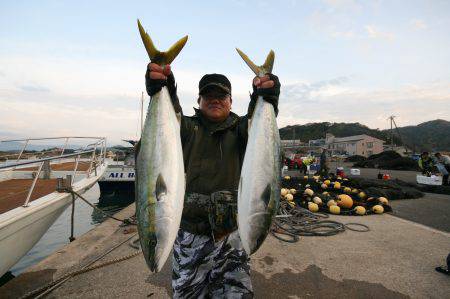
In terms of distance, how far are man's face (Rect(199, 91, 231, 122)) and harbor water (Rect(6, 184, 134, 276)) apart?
22.7 ft

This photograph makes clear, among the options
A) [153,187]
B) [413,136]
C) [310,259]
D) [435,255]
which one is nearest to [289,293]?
[310,259]

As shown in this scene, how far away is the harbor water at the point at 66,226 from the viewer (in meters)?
7.36

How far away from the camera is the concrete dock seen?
377cm

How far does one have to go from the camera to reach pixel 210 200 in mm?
2402

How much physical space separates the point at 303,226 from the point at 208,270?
178 inches

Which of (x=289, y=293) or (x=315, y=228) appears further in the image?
(x=315, y=228)

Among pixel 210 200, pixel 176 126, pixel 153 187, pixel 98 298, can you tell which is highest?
pixel 176 126

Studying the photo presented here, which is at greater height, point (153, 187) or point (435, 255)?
point (153, 187)

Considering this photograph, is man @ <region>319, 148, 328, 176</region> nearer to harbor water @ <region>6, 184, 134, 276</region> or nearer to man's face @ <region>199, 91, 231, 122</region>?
harbor water @ <region>6, 184, 134, 276</region>

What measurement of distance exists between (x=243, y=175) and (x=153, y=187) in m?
0.64

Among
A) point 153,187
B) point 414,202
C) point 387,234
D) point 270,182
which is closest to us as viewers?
point 153,187

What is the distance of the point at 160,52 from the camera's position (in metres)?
2.17

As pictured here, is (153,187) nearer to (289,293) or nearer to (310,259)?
(289,293)

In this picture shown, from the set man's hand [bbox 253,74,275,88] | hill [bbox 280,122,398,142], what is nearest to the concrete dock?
man's hand [bbox 253,74,275,88]
